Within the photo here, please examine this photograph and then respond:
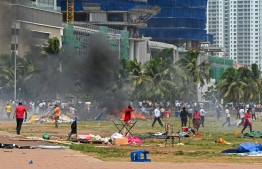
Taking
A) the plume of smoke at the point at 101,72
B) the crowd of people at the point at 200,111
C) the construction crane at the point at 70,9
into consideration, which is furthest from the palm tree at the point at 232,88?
the plume of smoke at the point at 101,72

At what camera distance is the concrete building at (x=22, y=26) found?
88.7 meters

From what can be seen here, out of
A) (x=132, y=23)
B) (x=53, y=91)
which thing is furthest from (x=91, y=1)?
(x=53, y=91)

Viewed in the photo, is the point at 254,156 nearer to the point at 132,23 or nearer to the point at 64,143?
the point at 64,143

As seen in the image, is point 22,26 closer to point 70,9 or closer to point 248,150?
point 248,150

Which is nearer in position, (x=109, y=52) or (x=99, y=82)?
(x=99, y=82)

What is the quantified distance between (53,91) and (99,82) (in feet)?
33.5

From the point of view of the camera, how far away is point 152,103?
11869cm

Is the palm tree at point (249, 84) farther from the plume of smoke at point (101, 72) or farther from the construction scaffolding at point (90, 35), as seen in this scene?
the plume of smoke at point (101, 72)

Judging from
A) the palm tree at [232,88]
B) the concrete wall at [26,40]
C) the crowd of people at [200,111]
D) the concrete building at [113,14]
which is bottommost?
the crowd of people at [200,111]

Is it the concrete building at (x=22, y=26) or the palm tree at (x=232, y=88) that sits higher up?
the concrete building at (x=22, y=26)

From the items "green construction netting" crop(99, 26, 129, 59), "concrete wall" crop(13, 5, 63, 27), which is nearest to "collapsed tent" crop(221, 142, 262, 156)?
"concrete wall" crop(13, 5, 63, 27)

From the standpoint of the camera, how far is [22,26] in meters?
98.7

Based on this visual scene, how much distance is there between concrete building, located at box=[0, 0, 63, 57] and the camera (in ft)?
291

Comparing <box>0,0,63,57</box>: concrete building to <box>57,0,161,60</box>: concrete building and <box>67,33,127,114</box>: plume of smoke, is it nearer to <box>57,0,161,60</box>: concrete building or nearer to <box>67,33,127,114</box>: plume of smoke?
<box>67,33,127,114</box>: plume of smoke
